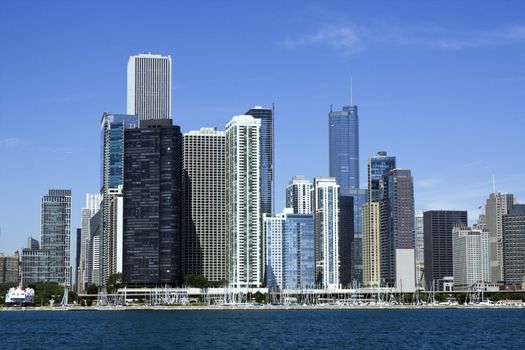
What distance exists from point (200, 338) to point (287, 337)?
10400mm

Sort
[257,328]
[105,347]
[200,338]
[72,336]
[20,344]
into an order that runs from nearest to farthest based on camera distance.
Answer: [105,347] → [20,344] → [200,338] → [72,336] → [257,328]

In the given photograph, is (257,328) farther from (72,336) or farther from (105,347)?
(105,347)

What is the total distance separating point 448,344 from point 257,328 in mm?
40043

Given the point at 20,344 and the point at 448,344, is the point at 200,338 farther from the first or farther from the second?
the point at 448,344

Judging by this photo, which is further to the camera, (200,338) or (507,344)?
(200,338)

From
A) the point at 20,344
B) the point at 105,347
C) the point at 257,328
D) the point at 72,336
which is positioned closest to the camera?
the point at 105,347

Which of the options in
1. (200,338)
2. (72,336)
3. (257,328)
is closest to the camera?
(200,338)

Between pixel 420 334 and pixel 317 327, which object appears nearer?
pixel 420 334

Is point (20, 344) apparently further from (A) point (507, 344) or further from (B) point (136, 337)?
(A) point (507, 344)

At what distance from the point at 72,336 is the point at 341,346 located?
38.4 meters

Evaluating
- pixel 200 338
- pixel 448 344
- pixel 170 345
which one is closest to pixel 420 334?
pixel 448 344

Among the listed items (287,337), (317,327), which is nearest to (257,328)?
(317,327)

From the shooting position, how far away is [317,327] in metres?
140

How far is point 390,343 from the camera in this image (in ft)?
335
